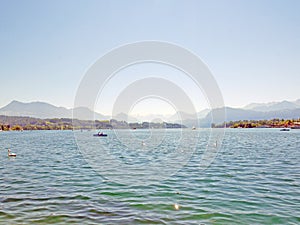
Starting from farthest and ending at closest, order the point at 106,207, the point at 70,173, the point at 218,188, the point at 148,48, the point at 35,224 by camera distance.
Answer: the point at 148,48 < the point at 70,173 < the point at 218,188 < the point at 106,207 < the point at 35,224

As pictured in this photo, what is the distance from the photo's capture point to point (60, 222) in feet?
34.7

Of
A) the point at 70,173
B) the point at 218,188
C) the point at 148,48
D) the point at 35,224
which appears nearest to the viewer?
the point at 35,224

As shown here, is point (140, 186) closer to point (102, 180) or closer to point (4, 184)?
point (102, 180)

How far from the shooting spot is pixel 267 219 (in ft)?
35.2

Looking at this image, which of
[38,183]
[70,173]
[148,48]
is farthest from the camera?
[148,48]

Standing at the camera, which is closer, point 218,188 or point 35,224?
point 35,224

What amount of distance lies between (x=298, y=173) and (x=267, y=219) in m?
11.4

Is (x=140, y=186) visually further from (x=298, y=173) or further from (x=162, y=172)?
(x=298, y=173)

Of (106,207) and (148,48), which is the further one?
(148,48)

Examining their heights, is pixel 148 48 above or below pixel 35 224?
above

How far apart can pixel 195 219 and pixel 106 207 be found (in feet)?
13.3

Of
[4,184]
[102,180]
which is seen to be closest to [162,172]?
[102,180]

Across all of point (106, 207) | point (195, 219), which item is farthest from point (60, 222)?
point (195, 219)

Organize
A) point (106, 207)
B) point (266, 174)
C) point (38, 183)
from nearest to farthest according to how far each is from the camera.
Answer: point (106, 207), point (38, 183), point (266, 174)
